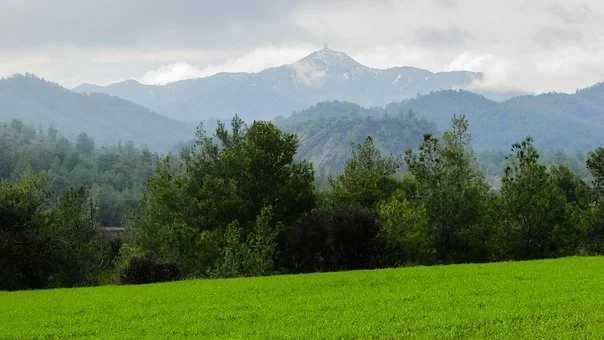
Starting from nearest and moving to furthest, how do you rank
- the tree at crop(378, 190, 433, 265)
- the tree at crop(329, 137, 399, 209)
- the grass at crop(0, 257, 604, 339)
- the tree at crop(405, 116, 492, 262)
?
the grass at crop(0, 257, 604, 339), the tree at crop(378, 190, 433, 265), the tree at crop(405, 116, 492, 262), the tree at crop(329, 137, 399, 209)

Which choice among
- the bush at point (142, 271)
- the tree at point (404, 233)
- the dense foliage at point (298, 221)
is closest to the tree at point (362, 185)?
the dense foliage at point (298, 221)

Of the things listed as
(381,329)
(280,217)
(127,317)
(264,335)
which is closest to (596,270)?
(381,329)

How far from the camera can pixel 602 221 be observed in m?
55.8

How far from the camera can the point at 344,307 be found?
22.6 m

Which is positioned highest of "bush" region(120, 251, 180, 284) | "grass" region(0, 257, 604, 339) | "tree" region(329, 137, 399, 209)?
"tree" region(329, 137, 399, 209)

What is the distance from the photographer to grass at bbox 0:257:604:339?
716 inches

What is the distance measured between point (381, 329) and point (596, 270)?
17176mm

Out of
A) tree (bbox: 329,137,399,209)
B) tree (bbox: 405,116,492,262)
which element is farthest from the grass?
tree (bbox: 329,137,399,209)

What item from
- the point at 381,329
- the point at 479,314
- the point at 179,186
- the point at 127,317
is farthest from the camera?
the point at 179,186

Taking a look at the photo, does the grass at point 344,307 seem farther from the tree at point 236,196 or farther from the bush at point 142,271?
the tree at point 236,196

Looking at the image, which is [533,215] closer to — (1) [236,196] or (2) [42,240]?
(1) [236,196]

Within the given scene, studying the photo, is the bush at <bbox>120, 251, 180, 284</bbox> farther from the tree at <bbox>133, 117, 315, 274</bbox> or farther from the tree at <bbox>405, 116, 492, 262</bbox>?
the tree at <bbox>405, 116, 492, 262</bbox>

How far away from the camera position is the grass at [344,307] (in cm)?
1819

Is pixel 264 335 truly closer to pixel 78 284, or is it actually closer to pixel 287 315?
pixel 287 315
